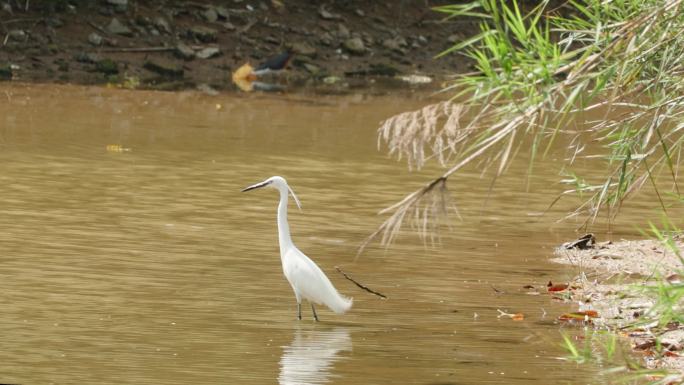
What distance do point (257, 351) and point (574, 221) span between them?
221 inches

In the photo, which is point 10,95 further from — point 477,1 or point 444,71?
point 477,1

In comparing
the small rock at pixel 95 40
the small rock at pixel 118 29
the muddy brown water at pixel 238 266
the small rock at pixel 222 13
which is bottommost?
the small rock at pixel 95 40

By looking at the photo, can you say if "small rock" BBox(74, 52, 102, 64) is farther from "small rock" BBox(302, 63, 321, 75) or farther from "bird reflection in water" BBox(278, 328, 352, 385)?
"bird reflection in water" BBox(278, 328, 352, 385)

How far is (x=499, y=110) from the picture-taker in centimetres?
532

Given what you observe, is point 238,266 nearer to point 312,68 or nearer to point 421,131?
point 421,131

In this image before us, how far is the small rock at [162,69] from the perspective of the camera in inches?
971

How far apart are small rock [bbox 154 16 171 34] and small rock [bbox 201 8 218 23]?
1072mm

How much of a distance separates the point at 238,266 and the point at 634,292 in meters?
2.81

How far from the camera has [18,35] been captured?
81.9 ft

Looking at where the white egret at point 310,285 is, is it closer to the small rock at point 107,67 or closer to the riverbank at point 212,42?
the riverbank at point 212,42

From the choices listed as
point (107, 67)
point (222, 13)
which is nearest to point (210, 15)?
point (222, 13)

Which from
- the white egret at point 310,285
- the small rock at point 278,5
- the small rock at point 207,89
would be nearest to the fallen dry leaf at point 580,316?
the white egret at point 310,285

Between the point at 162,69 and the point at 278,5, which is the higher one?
the point at 278,5

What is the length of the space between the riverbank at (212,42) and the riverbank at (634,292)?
1334cm
